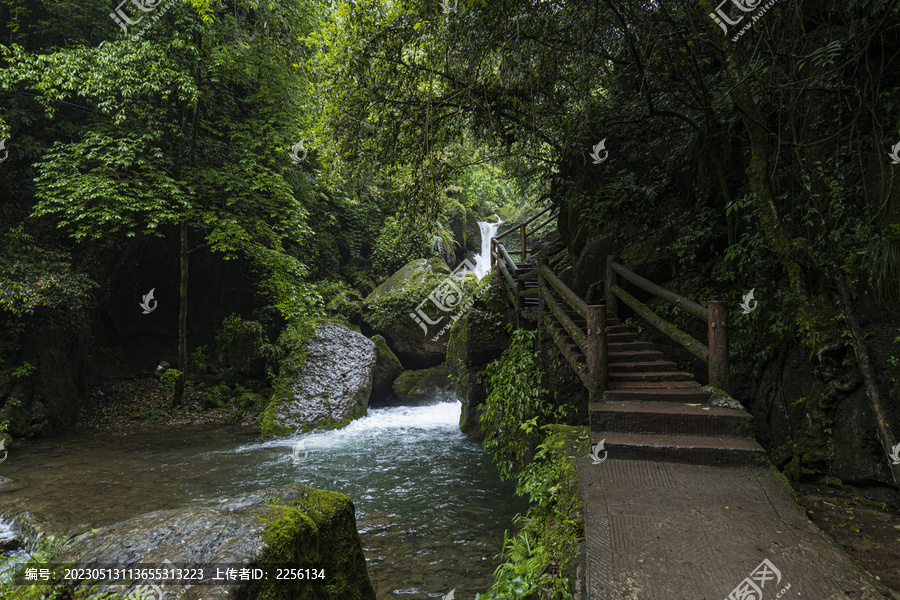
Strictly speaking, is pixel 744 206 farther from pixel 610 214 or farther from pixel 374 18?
pixel 374 18

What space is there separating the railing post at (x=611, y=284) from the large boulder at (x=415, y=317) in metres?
6.06

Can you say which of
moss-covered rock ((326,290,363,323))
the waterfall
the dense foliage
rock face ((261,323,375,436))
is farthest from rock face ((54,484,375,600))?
the waterfall

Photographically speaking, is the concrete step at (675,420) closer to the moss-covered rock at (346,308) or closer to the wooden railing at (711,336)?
the wooden railing at (711,336)

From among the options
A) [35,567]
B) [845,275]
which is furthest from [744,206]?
[35,567]

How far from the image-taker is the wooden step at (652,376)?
421 centimetres

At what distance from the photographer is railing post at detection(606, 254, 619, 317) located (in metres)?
6.09

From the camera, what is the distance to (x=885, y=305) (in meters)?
3.30

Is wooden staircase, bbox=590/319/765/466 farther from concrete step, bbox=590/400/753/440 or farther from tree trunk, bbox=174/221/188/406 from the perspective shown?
tree trunk, bbox=174/221/188/406

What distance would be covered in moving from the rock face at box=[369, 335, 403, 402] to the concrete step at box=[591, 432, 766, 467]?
29.1 feet

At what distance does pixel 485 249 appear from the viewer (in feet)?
65.9

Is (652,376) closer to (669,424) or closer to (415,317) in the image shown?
(669,424)

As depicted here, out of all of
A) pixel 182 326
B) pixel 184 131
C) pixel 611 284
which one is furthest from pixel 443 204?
pixel 184 131

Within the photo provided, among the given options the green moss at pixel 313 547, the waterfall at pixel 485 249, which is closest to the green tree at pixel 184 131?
the green moss at pixel 313 547

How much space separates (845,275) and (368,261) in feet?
47.8
